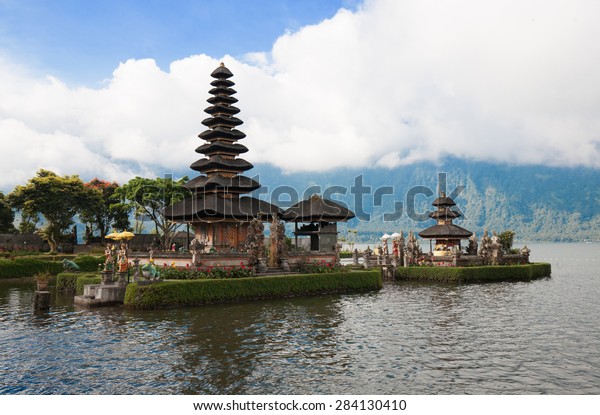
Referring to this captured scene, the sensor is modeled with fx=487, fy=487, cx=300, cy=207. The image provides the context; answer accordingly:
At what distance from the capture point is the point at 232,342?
73.8ft

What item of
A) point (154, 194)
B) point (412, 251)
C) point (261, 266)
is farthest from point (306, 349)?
point (154, 194)

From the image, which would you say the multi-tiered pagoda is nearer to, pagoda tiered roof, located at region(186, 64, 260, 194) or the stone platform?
pagoda tiered roof, located at region(186, 64, 260, 194)

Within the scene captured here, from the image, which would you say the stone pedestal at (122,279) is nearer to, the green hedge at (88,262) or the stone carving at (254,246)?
the stone carving at (254,246)

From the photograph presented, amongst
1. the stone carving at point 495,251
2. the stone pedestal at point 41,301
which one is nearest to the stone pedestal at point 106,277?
the stone pedestal at point 41,301

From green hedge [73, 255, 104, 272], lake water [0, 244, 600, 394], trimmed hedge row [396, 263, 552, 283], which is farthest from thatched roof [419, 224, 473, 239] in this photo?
green hedge [73, 255, 104, 272]

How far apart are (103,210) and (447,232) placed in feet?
178

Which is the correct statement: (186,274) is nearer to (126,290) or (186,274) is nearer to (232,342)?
(126,290)

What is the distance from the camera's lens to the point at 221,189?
172 feet

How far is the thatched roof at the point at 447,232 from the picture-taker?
6519 centimetres

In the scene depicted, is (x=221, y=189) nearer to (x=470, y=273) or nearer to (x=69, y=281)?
(x=69, y=281)

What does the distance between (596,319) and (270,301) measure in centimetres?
2131

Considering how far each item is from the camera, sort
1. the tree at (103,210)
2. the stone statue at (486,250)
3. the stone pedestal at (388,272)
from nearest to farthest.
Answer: the stone pedestal at (388,272) < the stone statue at (486,250) < the tree at (103,210)

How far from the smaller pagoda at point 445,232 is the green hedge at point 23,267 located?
47.1 metres

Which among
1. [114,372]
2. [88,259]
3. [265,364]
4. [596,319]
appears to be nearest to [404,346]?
[265,364]
